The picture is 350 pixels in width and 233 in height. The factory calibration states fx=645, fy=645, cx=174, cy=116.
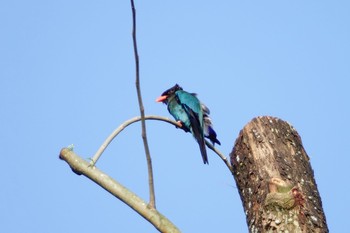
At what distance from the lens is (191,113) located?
7.42m

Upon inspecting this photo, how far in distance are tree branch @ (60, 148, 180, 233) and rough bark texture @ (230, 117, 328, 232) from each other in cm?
70

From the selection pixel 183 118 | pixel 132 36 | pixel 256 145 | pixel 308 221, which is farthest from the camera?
pixel 183 118

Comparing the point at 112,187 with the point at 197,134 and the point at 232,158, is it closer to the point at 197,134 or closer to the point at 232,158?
the point at 232,158

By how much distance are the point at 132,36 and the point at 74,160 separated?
991mm

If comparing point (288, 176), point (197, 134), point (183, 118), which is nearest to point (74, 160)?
point (288, 176)

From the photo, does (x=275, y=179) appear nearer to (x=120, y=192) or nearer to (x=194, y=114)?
(x=120, y=192)

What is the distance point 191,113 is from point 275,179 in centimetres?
363

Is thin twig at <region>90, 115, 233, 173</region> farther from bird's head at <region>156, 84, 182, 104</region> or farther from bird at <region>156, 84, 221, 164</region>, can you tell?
bird's head at <region>156, 84, 182, 104</region>

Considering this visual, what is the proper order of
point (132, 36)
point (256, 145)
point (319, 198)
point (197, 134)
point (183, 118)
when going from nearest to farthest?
point (132, 36), point (319, 198), point (256, 145), point (197, 134), point (183, 118)

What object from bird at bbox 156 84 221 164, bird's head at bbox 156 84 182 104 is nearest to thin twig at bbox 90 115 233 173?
bird at bbox 156 84 221 164

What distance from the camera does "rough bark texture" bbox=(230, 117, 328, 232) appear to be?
358 cm

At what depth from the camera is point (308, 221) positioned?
11.7 ft

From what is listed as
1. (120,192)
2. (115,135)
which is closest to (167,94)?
(115,135)

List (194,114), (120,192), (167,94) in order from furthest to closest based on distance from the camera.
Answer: (167,94) < (194,114) < (120,192)
